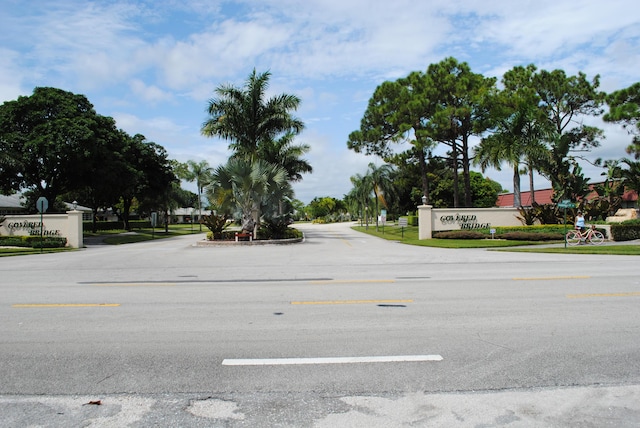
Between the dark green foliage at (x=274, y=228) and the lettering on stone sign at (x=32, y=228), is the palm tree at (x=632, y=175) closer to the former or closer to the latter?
the dark green foliage at (x=274, y=228)

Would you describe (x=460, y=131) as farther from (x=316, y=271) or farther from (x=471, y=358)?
(x=471, y=358)

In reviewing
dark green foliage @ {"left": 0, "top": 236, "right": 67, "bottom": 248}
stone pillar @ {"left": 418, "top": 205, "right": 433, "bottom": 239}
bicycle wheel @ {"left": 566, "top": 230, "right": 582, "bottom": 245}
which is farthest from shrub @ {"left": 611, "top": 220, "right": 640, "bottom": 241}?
dark green foliage @ {"left": 0, "top": 236, "right": 67, "bottom": 248}

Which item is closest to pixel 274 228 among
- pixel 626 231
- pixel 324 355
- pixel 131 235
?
pixel 626 231

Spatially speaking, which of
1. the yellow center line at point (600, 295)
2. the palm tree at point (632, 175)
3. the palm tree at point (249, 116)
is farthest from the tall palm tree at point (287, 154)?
the yellow center line at point (600, 295)

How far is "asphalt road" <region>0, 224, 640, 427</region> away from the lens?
4082 millimetres

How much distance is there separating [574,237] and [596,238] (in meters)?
0.99

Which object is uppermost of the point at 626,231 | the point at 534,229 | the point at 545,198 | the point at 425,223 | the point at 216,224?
the point at 545,198

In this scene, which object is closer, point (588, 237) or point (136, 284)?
point (136, 284)

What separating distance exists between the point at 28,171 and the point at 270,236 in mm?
20357

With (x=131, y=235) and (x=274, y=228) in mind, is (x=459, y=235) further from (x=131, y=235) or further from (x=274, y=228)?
(x=131, y=235)

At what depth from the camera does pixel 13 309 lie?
8.30 meters

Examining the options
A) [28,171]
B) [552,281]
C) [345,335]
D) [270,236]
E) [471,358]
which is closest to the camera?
[471,358]

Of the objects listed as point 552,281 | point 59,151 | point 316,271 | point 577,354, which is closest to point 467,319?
point 577,354

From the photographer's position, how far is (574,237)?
79.9ft
